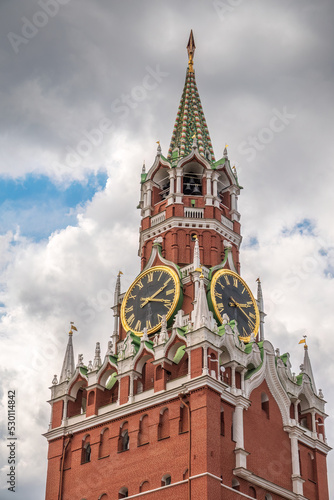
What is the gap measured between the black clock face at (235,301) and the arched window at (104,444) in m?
8.30

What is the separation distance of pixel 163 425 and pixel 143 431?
4.06ft

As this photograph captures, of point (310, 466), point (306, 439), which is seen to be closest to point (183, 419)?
point (306, 439)

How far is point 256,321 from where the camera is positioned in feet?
180

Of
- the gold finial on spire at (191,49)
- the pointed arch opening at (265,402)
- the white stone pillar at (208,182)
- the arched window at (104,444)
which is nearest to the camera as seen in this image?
the arched window at (104,444)

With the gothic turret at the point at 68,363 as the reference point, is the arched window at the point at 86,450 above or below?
below

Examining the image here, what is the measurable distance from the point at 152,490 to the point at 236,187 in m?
21.9

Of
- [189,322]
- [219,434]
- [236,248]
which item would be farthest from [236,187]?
[219,434]

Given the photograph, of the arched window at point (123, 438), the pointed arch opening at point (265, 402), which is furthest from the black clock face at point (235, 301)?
the arched window at point (123, 438)

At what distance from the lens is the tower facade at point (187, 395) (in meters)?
46.6

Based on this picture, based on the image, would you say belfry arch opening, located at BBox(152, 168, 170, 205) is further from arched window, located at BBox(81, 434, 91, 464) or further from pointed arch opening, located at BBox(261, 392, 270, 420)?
arched window, located at BBox(81, 434, 91, 464)

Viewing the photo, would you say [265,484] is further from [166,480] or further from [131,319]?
[131,319]

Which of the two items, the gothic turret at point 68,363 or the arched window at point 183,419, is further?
the gothic turret at point 68,363

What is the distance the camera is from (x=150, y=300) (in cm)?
5422

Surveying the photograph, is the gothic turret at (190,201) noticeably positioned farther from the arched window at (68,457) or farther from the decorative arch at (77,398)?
the arched window at (68,457)
